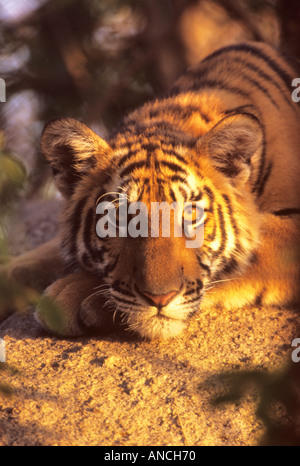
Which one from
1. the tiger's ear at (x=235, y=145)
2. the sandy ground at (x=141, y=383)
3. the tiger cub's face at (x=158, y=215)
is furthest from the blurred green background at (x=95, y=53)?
the tiger's ear at (x=235, y=145)

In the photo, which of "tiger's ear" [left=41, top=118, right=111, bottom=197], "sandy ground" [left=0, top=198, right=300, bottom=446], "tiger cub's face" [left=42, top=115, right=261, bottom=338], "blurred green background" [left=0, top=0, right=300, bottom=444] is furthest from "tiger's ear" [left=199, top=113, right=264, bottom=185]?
"blurred green background" [left=0, top=0, right=300, bottom=444]

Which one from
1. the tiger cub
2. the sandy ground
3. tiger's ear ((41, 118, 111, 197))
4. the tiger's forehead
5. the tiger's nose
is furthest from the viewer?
tiger's ear ((41, 118, 111, 197))

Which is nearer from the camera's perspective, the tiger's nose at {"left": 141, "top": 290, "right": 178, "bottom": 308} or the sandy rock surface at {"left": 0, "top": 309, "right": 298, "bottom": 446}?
the sandy rock surface at {"left": 0, "top": 309, "right": 298, "bottom": 446}

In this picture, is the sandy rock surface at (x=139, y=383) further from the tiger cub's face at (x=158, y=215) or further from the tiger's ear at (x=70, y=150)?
the tiger's ear at (x=70, y=150)

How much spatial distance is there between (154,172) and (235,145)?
346 mm

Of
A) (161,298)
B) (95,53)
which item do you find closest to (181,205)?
(161,298)

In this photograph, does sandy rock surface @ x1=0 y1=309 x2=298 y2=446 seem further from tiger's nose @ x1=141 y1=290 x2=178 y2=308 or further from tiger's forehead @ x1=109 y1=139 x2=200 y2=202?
tiger's forehead @ x1=109 y1=139 x2=200 y2=202

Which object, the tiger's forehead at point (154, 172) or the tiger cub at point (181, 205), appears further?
the tiger's forehead at point (154, 172)

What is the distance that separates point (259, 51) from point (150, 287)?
5.91 ft

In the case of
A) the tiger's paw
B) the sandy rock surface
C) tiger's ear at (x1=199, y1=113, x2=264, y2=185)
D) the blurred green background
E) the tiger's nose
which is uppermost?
the blurred green background

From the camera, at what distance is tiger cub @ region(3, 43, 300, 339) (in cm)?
187

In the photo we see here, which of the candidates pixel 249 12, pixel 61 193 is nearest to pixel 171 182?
pixel 61 193

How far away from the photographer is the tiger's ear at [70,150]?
2.11 metres

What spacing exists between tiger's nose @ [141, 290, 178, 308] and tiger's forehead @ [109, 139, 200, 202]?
350 millimetres
